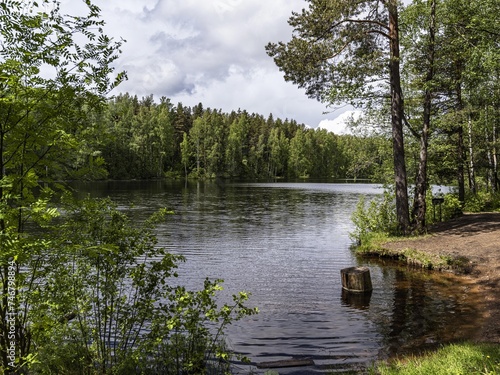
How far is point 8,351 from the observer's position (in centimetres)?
515

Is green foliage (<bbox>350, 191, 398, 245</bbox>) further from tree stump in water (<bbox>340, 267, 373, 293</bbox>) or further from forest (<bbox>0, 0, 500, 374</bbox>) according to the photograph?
tree stump in water (<bbox>340, 267, 373, 293</bbox>)

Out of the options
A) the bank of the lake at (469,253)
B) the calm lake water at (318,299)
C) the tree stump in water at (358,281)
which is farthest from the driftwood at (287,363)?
the tree stump in water at (358,281)

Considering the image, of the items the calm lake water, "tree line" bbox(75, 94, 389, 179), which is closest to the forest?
the calm lake water

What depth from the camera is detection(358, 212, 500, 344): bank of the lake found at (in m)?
11.0

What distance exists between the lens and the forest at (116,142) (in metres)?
5.10

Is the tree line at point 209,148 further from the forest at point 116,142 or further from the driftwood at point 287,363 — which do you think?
the driftwood at point 287,363

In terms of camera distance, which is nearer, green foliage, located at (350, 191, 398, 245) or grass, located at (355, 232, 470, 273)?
grass, located at (355, 232, 470, 273)

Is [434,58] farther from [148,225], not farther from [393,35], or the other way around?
[148,225]

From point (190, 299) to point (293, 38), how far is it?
15821mm

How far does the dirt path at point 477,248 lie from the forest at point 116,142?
1614 mm

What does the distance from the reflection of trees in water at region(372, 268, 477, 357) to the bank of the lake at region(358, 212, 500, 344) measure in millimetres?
495

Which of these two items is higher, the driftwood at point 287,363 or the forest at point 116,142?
the forest at point 116,142

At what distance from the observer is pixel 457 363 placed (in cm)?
612

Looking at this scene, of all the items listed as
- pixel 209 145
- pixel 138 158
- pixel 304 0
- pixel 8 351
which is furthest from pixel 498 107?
pixel 209 145
